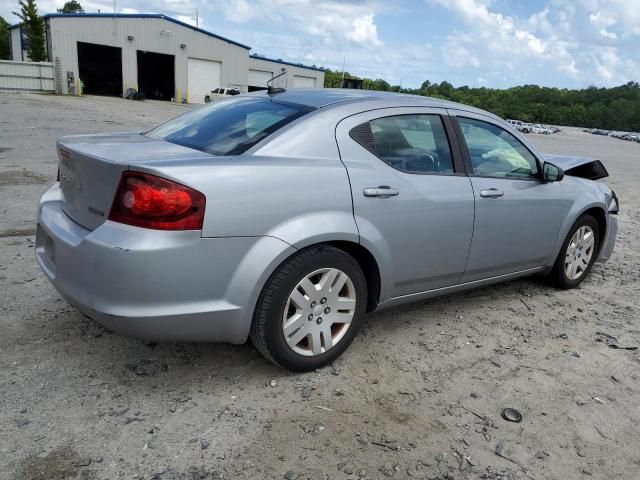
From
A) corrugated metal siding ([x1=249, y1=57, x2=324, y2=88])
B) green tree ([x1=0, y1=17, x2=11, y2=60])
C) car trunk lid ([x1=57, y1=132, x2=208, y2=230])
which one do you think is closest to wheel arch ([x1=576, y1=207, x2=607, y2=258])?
car trunk lid ([x1=57, y1=132, x2=208, y2=230])

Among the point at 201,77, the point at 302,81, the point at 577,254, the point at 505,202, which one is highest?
the point at 302,81

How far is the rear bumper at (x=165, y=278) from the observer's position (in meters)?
2.44

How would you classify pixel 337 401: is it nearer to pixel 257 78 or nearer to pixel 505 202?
pixel 505 202

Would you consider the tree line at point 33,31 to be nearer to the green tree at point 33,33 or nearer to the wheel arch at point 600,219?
the green tree at point 33,33

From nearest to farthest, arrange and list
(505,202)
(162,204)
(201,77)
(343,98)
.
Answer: (162,204), (343,98), (505,202), (201,77)

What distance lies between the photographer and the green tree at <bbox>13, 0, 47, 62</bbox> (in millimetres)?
40031

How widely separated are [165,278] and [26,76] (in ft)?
128

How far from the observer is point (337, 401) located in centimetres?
283

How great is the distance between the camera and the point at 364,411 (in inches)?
108

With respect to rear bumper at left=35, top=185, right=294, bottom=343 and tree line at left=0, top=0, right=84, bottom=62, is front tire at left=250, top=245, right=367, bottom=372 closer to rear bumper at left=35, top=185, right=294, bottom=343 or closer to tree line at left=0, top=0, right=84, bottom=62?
rear bumper at left=35, top=185, right=294, bottom=343

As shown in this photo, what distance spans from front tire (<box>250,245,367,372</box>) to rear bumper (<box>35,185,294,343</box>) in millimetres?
100

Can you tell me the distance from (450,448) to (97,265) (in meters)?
1.91

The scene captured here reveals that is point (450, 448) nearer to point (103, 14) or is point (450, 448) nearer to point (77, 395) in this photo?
point (77, 395)

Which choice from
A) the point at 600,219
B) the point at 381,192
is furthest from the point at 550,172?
the point at 381,192
